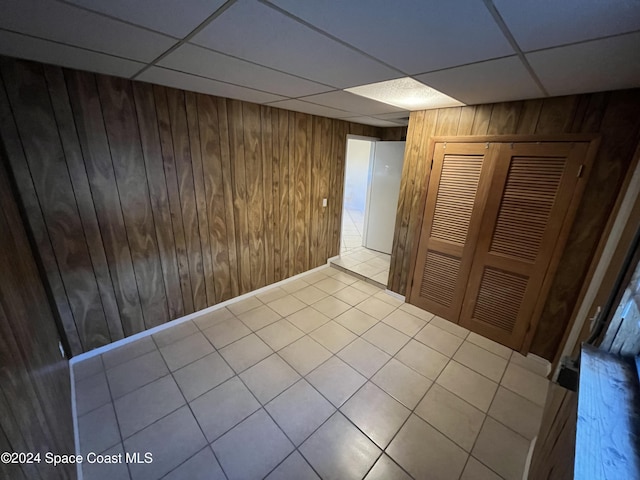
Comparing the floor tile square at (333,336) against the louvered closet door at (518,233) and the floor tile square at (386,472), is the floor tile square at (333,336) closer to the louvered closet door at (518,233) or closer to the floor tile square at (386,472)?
the floor tile square at (386,472)

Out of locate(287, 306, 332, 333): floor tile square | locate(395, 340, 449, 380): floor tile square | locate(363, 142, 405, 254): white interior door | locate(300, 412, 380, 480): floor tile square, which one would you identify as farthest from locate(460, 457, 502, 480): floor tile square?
locate(363, 142, 405, 254): white interior door

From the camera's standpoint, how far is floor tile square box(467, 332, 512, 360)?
7.70 ft

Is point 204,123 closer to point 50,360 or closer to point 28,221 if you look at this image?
point 28,221

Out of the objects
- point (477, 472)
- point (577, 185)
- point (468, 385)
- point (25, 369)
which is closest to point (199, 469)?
point (25, 369)

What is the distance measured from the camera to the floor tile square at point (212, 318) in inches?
104

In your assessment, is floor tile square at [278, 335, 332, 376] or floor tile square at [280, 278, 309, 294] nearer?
floor tile square at [278, 335, 332, 376]

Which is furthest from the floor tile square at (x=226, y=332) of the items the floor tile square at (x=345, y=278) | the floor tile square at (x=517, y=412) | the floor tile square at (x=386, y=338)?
the floor tile square at (x=517, y=412)

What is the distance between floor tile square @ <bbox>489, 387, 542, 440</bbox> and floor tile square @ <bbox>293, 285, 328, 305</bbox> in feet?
6.56

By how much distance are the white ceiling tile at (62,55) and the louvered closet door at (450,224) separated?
2732mm

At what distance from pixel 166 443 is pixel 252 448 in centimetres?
54

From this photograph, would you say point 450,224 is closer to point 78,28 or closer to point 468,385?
point 468,385

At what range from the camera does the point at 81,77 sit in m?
1.74

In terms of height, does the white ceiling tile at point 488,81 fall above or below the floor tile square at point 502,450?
above

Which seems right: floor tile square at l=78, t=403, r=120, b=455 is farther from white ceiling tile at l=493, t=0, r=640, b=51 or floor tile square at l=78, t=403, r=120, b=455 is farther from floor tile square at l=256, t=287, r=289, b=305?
white ceiling tile at l=493, t=0, r=640, b=51
